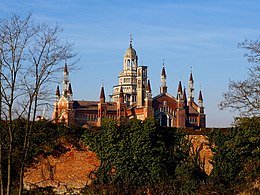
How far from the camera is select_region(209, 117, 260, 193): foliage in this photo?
75.8ft

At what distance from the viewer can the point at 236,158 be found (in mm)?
23984

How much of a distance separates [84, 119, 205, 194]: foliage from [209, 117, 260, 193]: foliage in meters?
1.03

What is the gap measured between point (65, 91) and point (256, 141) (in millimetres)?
63533

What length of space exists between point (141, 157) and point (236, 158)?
13.8ft

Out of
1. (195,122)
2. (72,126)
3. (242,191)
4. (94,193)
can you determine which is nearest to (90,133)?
(72,126)

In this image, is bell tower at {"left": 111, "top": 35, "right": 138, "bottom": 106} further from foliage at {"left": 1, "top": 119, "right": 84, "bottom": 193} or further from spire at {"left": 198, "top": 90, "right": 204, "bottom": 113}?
foliage at {"left": 1, "top": 119, "right": 84, "bottom": 193}

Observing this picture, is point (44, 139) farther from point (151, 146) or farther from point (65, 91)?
point (65, 91)

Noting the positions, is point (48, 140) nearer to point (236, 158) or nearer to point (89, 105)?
point (236, 158)

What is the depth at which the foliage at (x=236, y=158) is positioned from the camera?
75.8 ft

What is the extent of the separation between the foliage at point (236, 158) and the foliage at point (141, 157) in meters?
1.03

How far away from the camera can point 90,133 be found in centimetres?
2472

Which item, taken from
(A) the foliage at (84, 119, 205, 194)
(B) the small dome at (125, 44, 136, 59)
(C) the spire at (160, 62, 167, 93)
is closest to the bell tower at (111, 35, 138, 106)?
(B) the small dome at (125, 44, 136, 59)

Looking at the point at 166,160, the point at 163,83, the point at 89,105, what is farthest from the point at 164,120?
the point at 166,160

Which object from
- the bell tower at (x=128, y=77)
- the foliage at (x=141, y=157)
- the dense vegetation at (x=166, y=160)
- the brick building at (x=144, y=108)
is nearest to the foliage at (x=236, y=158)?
the dense vegetation at (x=166, y=160)
